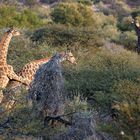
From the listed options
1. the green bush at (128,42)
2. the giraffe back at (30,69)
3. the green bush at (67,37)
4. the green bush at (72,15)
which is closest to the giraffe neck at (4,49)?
the giraffe back at (30,69)

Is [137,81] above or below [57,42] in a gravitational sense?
above

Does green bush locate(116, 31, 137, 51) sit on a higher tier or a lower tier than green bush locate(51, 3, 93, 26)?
higher

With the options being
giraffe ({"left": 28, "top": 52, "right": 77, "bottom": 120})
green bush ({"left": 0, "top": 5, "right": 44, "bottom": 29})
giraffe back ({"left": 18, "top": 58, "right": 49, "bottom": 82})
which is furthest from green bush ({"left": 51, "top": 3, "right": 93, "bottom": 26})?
giraffe ({"left": 28, "top": 52, "right": 77, "bottom": 120})

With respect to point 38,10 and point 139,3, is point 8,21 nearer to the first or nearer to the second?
point 38,10

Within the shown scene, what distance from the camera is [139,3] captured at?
55.1m

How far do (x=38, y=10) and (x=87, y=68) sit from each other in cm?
2686

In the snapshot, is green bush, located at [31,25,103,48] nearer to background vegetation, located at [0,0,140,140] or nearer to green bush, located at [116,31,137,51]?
background vegetation, located at [0,0,140,140]

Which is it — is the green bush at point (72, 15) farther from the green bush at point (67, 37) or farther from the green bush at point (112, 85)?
the green bush at point (112, 85)

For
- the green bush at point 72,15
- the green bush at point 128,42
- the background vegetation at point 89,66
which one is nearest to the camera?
the background vegetation at point 89,66

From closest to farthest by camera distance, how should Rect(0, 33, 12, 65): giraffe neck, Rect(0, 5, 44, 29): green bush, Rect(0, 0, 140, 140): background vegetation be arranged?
Rect(0, 0, 140, 140): background vegetation → Rect(0, 33, 12, 65): giraffe neck → Rect(0, 5, 44, 29): green bush

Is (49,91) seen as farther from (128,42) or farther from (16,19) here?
(16,19)

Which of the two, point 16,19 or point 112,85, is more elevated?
point 112,85

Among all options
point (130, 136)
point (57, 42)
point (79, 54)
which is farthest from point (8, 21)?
point (130, 136)

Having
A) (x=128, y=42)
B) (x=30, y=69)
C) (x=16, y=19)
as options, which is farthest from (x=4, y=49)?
(x=16, y=19)
